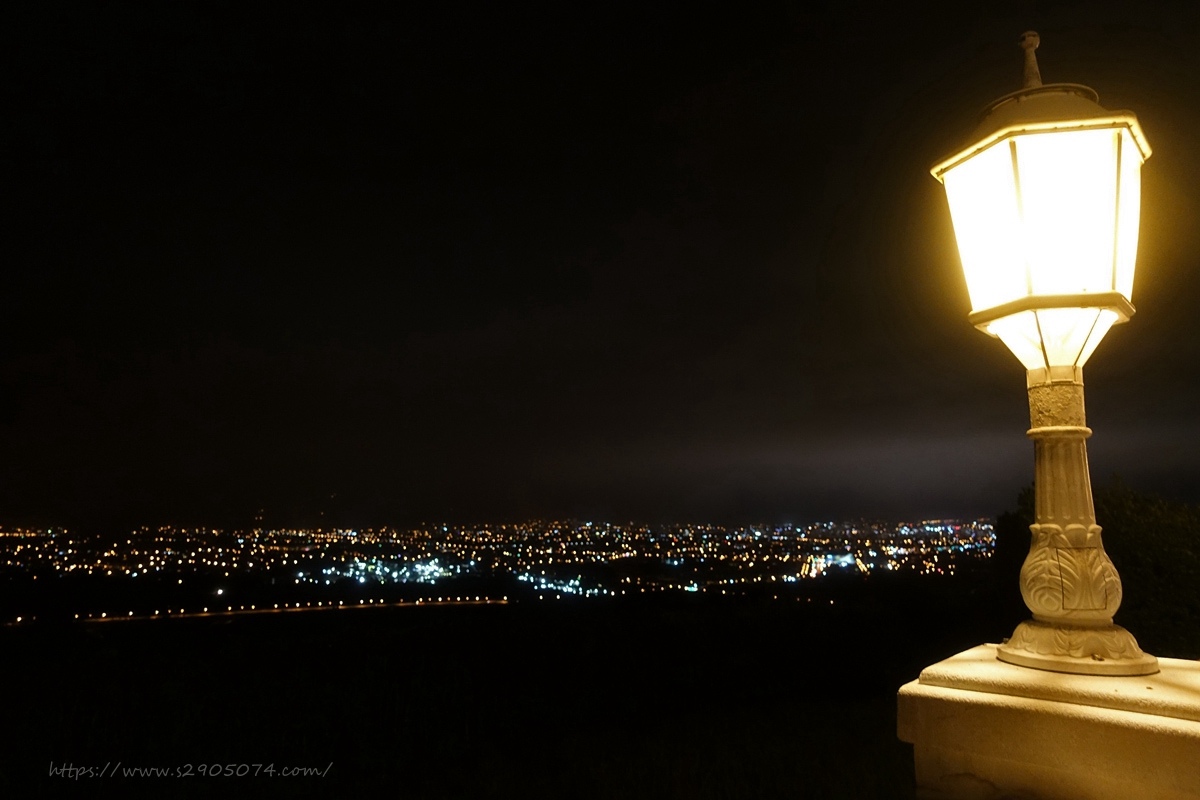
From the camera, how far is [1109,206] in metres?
2.08

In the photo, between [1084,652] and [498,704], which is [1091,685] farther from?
[498,704]

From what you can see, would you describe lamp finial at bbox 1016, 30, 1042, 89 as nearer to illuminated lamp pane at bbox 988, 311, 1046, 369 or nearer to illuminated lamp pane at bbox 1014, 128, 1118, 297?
illuminated lamp pane at bbox 1014, 128, 1118, 297

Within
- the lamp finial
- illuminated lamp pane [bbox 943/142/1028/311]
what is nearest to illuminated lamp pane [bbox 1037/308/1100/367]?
illuminated lamp pane [bbox 943/142/1028/311]

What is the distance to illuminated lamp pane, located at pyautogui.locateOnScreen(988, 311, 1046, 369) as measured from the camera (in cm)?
217

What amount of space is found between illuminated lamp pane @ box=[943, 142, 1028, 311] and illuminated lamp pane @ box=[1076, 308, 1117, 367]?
0.80ft

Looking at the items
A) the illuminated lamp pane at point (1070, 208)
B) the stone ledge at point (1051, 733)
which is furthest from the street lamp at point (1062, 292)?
the stone ledge at point (1051, 733)

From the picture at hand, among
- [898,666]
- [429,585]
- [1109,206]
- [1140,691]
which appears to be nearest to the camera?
[1140,691]

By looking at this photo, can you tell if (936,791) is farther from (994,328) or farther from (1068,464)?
(994,328)

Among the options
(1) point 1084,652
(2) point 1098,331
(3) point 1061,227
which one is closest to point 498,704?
(1) point 1084,652

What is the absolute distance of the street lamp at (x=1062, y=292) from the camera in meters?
2.04

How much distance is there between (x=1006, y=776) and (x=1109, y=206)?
1.63 meters

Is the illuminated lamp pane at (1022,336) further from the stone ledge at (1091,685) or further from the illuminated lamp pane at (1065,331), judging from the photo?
the stone ledge at (1091,685)

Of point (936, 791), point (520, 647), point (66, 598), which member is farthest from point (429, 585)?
point (936, 791)

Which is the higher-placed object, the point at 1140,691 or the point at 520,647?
the point at 1140,691
